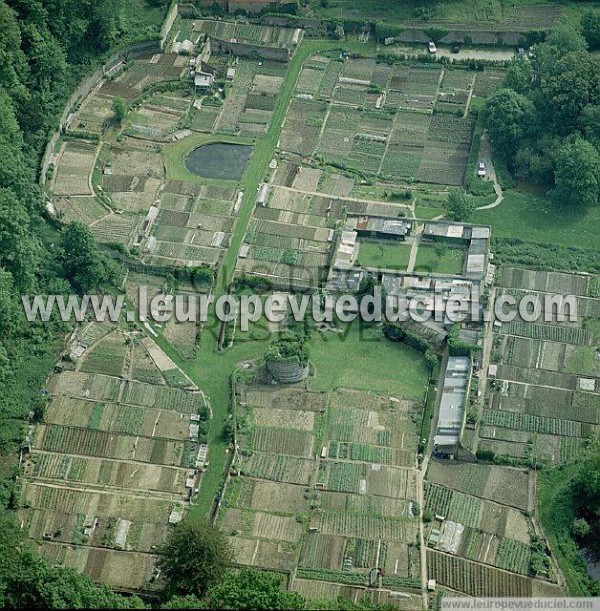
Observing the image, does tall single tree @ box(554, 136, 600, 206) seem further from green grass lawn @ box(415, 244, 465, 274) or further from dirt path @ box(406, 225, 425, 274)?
dirt path @ box(406, 225, 425, 274)

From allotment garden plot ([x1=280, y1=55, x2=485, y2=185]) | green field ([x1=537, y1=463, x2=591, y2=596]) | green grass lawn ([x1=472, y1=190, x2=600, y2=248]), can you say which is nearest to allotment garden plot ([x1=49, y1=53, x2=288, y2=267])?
allotment garden plot ([x1=280, y1=55, x2=485, y2=185])

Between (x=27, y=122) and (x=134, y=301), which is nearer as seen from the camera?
(x=134, y=301)

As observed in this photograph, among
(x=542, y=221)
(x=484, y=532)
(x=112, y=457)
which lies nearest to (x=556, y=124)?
(x=542, y=221)

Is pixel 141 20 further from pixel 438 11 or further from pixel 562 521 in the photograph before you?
pixel 562 521

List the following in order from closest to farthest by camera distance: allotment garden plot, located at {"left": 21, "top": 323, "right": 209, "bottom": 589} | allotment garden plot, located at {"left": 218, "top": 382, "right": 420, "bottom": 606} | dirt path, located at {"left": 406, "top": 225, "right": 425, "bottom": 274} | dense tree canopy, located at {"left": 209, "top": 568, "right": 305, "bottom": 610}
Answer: dense tree canopy, located at {"left": 209, "top": 568, "right": 305, "bottom": 610}, allotment garden plot, located at {"left": 218, "top": 382, "right": 420, "bottom": 606}, allotment garden plot, located at {"left": 21, "top": 323, "right": 209, "bottom": 589}, dirt path, located at {"left": 406, "top": 225, "right": 425, "bottom": 274}

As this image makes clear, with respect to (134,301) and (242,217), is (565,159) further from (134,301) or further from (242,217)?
(134,301)

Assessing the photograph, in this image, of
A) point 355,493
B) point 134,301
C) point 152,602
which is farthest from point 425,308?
point 152,602
